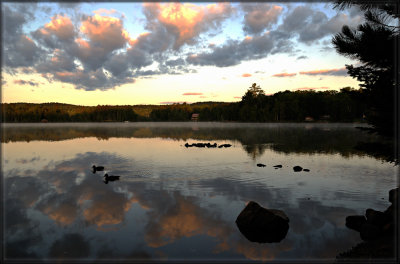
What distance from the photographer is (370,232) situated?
442 inches

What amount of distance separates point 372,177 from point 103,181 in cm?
2225

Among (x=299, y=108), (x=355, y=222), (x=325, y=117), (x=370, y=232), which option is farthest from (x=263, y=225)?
(x=325, y=117)

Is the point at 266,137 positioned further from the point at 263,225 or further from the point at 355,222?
the point at 263,225

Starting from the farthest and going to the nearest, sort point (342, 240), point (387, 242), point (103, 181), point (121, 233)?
point (103, 181), point (121, 233), point (342, 240), point (387, 242)

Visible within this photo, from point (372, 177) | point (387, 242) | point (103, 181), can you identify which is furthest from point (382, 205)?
point (103, 181)

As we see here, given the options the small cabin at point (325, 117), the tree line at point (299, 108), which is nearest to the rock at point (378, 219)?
the tree line at point (299, 108)

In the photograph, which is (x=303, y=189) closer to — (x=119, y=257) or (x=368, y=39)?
(x=368, y=39)

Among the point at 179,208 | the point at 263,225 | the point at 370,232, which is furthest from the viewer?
the point at 179,208

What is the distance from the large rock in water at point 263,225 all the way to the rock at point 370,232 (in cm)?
304

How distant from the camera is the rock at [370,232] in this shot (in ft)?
36.5

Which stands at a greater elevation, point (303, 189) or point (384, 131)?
point (384, 131)

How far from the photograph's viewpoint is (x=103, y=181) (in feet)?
74.8

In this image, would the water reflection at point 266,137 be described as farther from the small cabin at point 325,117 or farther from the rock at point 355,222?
the small cabin at point 325,117

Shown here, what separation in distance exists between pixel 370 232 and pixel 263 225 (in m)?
4.22
